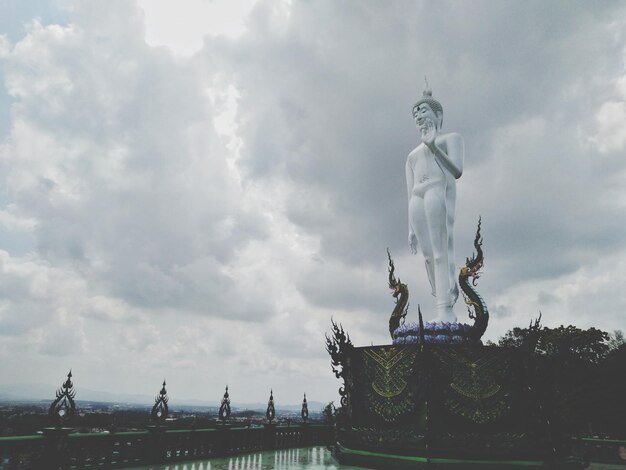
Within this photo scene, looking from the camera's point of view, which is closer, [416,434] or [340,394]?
[416,434]

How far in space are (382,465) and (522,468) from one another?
321cm

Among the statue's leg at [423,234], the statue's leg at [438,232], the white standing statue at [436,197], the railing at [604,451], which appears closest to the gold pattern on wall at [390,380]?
the white standing statue at [436,197]

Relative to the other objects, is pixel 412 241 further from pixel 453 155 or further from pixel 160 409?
pixel 160 409

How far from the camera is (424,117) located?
16375 mm

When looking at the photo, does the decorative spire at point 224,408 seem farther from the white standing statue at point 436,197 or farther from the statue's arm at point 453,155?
the statue's arm at point 453,155

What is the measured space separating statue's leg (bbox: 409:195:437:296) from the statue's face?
2604 mm

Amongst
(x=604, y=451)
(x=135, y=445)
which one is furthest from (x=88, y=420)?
(x=604, y=451)

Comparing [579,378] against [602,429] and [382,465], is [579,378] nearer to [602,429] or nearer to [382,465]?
[602,429]

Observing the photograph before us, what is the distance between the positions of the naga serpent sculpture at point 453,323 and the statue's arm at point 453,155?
205cm

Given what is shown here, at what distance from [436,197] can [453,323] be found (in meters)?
4.45

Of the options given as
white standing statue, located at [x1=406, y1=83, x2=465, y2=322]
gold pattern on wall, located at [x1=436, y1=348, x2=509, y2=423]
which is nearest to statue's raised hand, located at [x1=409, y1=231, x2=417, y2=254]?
white standing statue, located at [x1=406, y1=83, x2=465, y2=322]

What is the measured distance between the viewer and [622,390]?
99.9 feet

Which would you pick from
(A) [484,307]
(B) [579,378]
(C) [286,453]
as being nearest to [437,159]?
(A) [484,307]

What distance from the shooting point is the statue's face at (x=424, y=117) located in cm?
1639
